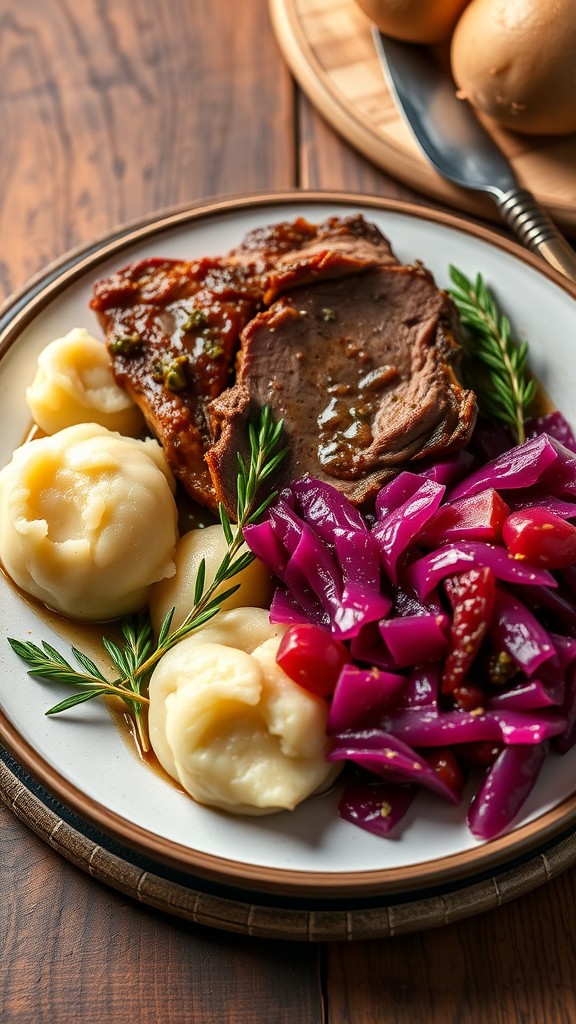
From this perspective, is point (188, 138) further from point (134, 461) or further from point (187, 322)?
point (134, 461)

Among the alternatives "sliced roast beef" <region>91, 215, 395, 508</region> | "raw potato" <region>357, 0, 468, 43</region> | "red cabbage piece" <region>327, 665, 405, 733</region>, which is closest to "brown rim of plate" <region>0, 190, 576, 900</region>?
"red cabbage piece" <region>327, 665, 405, 733</region>

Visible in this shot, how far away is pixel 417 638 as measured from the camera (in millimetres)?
2814

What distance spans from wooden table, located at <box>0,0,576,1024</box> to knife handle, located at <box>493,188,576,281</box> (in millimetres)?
659

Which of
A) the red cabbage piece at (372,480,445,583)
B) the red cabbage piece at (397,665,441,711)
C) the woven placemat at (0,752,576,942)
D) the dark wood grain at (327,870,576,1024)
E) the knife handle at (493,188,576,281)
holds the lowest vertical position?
the dark wood grain at (327,870,576,1024)

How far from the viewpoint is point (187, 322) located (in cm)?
367

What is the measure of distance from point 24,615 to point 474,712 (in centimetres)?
156

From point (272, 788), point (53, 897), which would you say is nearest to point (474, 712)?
point (272, 788)

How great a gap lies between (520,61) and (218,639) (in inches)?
112

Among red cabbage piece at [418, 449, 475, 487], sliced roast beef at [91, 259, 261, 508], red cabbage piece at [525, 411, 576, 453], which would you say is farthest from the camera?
red cabbage piece at [525, 411, 576, 453]

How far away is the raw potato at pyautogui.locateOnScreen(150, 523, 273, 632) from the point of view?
10.7 ft

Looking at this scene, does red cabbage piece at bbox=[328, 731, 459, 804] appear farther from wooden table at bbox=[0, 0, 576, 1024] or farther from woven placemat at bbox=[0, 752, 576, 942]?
wooden table at bbox=[0, 0, 576, 1024]

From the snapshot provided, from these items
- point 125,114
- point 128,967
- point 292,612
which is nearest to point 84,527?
point 292,612

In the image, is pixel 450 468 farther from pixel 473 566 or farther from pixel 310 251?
pixel 310 251

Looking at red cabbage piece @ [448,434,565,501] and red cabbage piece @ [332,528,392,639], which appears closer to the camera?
red cabbage piece @ [332,528,392,639]
